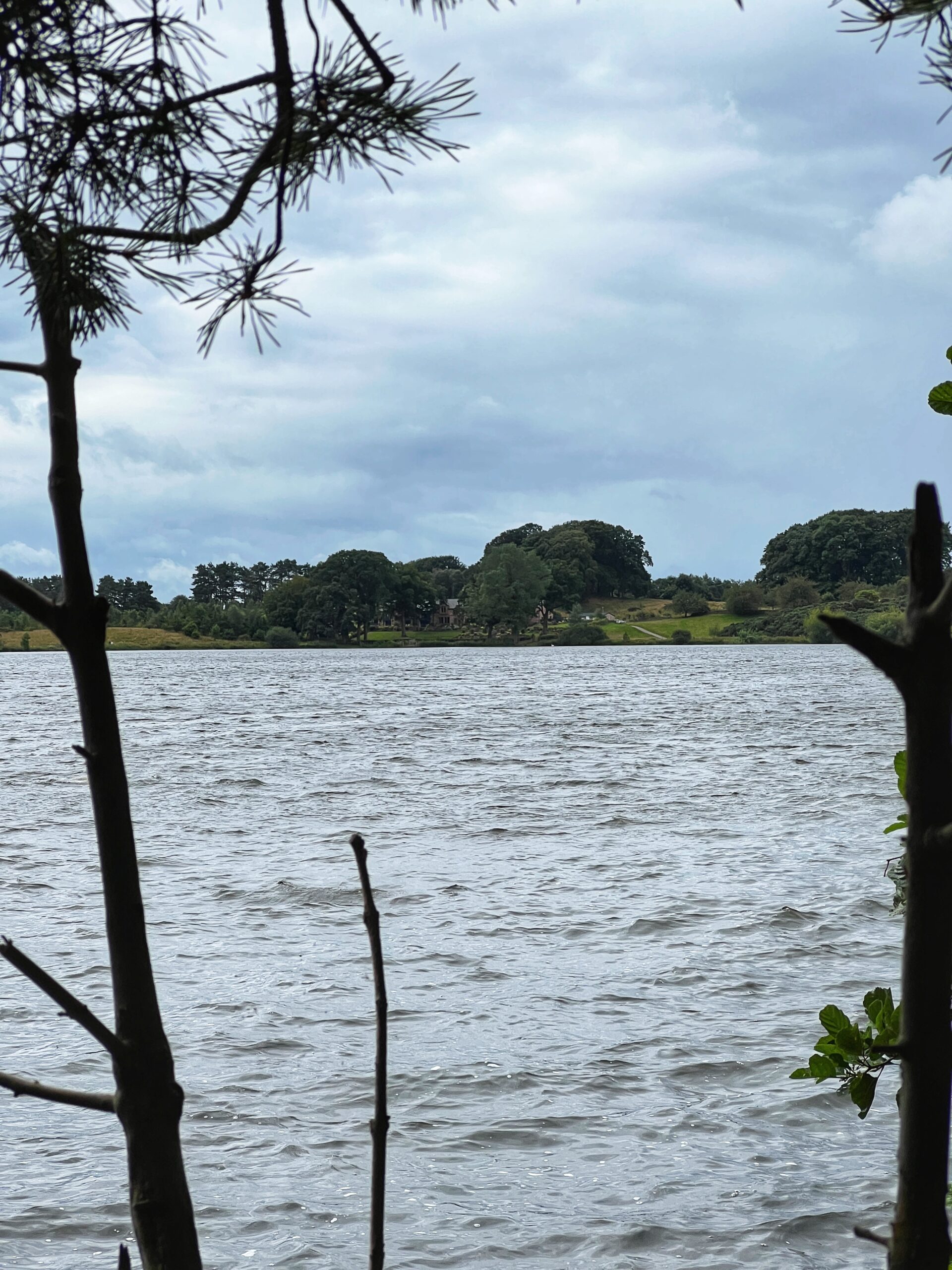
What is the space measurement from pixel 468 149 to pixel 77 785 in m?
27.9

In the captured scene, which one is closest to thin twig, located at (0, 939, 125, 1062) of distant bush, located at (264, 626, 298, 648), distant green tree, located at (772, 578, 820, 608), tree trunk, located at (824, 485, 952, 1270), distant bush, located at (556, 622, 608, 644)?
tree trunk, located at (824, 485, 952, 1270)

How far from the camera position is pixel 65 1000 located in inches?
61.2

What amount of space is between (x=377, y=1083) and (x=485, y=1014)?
889 centimetres

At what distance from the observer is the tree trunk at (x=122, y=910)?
149 cm

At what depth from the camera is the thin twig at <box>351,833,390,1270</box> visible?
1.38 m

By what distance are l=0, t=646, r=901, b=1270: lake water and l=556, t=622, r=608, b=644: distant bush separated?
14547 centimetres

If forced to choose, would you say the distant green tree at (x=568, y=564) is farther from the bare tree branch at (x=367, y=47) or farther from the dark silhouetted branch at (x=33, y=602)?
the dark silhouetted branch at (x=33, y=602)

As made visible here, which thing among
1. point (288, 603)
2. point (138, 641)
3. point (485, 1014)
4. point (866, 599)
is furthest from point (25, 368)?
point (288, 603)

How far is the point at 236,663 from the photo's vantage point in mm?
124938

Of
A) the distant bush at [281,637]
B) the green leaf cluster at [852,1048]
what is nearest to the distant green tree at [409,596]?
the distant bush at [281,637]

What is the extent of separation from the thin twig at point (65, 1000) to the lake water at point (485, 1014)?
206 inches

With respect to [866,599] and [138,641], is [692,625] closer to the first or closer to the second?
[866,599]

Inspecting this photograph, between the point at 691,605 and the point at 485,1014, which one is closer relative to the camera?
the point at 485,1014

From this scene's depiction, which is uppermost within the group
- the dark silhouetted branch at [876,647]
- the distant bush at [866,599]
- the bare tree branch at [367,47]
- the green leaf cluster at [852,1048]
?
the distant bush at [866,599]
